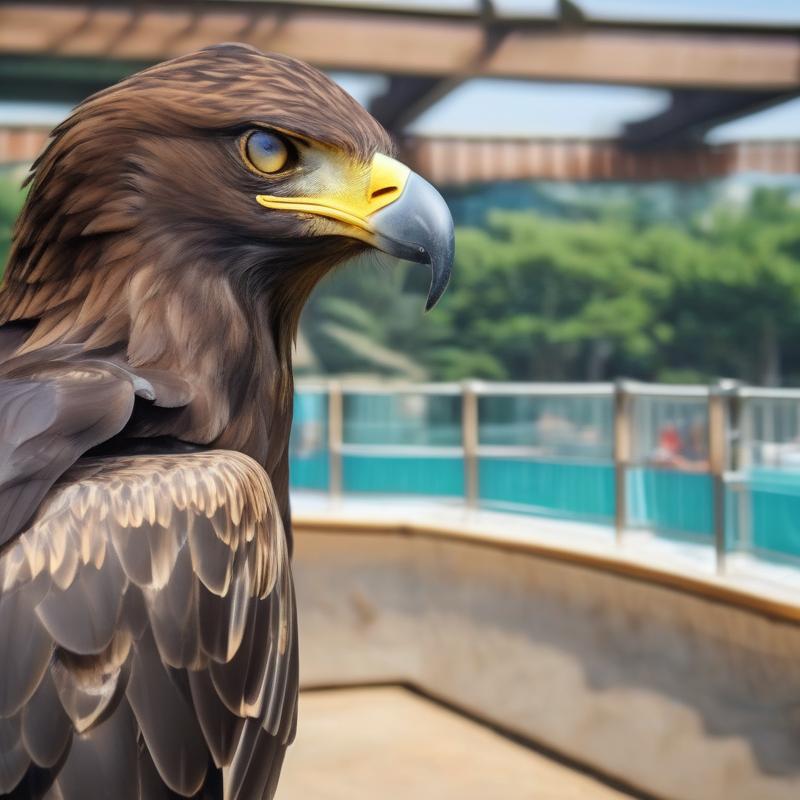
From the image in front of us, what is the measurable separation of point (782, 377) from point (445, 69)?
10.7 metres

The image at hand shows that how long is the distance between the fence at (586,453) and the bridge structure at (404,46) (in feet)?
9.80

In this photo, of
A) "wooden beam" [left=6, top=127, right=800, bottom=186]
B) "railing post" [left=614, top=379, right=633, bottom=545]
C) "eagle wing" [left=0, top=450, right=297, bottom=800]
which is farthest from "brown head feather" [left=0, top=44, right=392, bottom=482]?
"wooden beam" [left=6, top=127, right=800, bottom=186]

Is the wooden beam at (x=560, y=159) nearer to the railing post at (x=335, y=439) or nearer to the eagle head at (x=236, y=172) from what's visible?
the railing post at (x=335, y=439)

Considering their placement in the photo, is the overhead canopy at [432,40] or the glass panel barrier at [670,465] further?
the overhead canopy at [432,40]

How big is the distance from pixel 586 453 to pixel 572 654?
1.11 m

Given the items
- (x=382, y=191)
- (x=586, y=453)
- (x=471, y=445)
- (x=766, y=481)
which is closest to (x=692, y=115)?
(x=471, y=445)

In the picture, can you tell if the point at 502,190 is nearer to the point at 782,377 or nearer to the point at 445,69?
the point at 782,377

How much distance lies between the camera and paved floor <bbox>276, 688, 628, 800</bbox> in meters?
5.70

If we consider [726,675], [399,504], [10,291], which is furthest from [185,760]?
[399,504]

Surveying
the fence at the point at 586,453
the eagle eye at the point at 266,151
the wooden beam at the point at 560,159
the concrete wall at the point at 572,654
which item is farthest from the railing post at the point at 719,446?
the wooden beam at the point at 560,159

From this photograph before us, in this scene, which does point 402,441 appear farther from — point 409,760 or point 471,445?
point 409,760

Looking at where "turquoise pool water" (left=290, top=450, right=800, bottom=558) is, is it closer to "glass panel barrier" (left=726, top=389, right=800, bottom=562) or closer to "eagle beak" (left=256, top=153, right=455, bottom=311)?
"glass panel barrier" (left=726, top=389, right=800, bottom=562)

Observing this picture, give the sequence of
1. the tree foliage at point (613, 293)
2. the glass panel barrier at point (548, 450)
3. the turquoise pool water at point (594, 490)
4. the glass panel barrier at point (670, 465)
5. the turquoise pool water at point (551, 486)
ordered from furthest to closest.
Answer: the tree foliage at point (613, 293), the glass panel barrier at point (548, 450), the turquoise pool water at point (551, 486), the glass panel barrier at point (670, 465), the turquoise pool water at point (594, 490)

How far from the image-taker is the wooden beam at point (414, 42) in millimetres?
8766
